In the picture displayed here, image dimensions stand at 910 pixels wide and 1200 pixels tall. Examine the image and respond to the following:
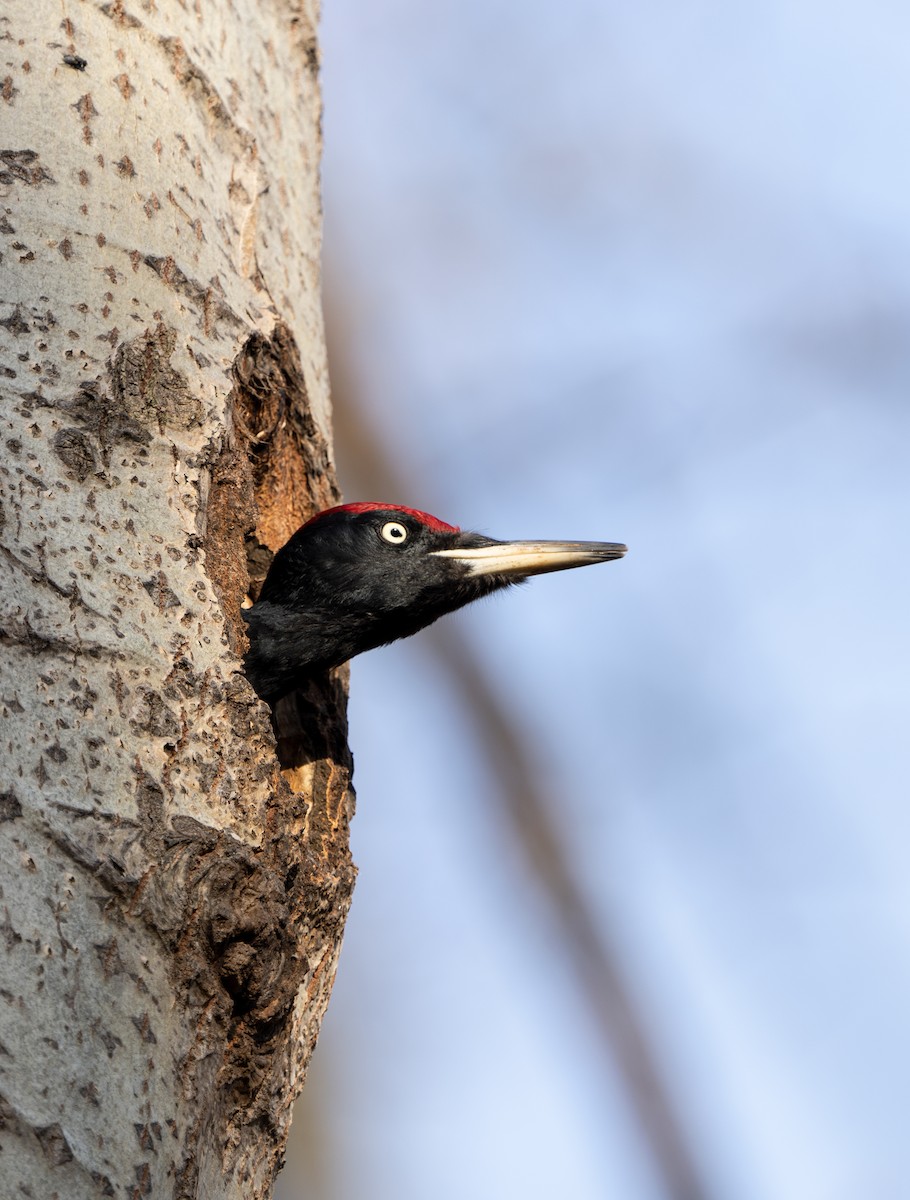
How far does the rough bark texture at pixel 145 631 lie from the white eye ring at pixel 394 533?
540mm

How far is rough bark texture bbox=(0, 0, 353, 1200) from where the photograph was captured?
2100mm

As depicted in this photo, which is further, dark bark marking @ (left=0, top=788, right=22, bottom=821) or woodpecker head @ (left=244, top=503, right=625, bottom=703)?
woodpecker head @ (left=244, top=503, right=625, bottom=703)

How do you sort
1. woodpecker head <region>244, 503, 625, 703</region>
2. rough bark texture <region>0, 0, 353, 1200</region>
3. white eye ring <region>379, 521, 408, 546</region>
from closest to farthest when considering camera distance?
rough bark texture <region>0, 0, 353, 1200</region> → woodpecker head <region>244, 503, 625, 703</region> → white eye ring <region>379, 521, 408, 546</region>

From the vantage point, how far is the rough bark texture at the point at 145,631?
210 cm

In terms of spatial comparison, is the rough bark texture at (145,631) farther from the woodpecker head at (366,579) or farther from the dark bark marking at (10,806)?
the woodpecker head at (366,579)

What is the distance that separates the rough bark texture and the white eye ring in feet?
1.77

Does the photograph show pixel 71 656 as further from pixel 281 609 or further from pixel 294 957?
pixel 281 609

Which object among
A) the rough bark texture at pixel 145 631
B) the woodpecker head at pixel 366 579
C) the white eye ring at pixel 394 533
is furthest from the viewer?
the white eye ring at pixel 394 533

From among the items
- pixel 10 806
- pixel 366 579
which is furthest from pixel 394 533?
pixel 10 806

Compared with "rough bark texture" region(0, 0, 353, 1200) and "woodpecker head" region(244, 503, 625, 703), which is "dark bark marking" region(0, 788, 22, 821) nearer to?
"rough bark texture" region(0, 0, 353, 1200)

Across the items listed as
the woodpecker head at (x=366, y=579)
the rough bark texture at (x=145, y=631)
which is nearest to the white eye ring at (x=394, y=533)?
the woodpecker head at (x=366, y=579)

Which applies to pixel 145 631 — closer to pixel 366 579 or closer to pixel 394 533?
pixel 366 579

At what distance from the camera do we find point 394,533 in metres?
4.26

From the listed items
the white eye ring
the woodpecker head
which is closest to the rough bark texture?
the woodpecker head
